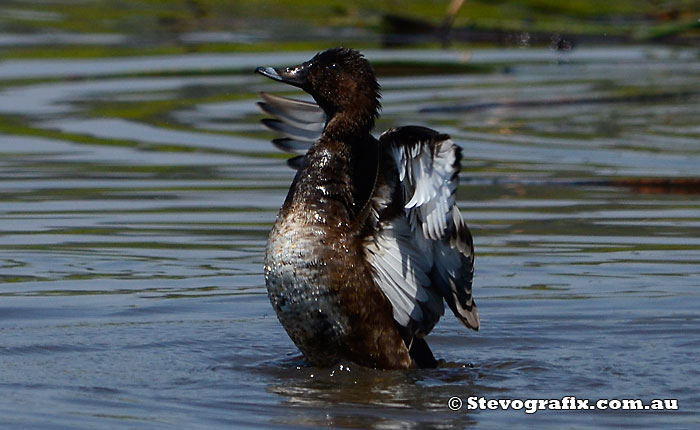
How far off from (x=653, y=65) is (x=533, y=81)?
2.35m

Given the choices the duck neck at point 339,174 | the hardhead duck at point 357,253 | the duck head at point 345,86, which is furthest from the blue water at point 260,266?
the duck head at point 345,86

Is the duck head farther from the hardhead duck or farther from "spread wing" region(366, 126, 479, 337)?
"spread wing" region(366, 126, 479, 337)

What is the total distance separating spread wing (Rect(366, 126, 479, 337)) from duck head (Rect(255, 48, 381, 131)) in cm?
55

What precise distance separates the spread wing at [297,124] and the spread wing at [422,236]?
1.16 m

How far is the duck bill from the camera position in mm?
6449

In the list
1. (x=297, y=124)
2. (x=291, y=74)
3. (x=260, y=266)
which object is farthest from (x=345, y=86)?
(x=260, y=266)

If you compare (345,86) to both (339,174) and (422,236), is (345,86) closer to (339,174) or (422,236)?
(339,174)

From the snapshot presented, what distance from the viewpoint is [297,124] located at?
7.08 meters

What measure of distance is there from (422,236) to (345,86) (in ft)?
2.61

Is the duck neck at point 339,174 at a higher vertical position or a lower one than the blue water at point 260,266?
higher

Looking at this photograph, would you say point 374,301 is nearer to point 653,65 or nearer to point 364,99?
point 364,99

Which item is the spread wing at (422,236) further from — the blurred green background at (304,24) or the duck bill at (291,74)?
the blurred green background at (304,24)

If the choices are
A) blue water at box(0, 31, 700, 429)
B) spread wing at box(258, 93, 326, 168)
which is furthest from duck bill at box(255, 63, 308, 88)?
blue water at box(0, 31, 700, 429)

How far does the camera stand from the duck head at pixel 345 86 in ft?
20.5
